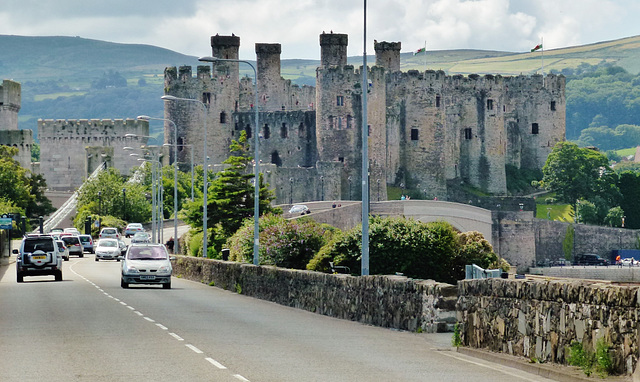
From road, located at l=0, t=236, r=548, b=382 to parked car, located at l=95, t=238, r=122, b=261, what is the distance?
41.3 metres

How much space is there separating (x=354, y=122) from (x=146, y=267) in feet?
239

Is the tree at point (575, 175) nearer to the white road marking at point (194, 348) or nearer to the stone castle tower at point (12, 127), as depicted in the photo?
the stone castle tower at point (12, 127)

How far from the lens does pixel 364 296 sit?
25.8 m

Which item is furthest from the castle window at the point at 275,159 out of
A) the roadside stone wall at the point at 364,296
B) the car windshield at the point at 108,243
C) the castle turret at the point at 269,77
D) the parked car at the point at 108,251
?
the roadside stone wall at the point at 364,296

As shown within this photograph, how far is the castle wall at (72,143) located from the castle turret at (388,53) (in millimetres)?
27498

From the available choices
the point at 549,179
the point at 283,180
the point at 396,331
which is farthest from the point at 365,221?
the point at 549,179

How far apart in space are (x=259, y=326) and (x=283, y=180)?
3377 inches

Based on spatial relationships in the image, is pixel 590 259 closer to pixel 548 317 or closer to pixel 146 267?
pixel 146 267

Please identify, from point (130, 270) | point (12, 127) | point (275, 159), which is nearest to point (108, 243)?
point (130, 270)

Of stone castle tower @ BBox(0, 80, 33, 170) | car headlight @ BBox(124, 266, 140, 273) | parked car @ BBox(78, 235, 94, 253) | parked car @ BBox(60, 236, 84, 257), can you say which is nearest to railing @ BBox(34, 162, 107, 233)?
stone castle tower @ BBox(0, 80, 33, 170)

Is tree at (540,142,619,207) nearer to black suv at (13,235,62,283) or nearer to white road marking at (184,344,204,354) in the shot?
black suv at (13,235,62,283)

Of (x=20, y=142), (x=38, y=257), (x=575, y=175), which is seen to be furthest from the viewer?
(x=20, y=142)

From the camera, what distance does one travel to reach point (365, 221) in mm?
27516

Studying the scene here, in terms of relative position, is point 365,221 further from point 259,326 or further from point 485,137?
point 485,137
